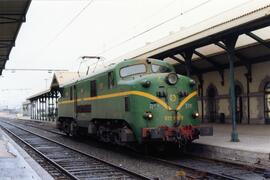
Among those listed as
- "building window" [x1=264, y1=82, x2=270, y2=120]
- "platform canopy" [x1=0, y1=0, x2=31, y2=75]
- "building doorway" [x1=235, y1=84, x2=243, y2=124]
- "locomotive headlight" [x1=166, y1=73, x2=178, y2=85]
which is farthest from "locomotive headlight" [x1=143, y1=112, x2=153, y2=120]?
"building doorway" [x1=235, y1=84, x2=243, y2=124]

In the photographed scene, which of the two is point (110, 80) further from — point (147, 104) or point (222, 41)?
point (222, 41)

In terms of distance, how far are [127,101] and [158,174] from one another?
297cm

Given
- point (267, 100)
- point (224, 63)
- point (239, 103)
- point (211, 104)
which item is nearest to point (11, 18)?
point (224, 63)

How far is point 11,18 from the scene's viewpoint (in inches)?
588

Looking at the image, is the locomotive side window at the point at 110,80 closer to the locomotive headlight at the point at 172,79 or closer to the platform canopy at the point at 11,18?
the locomotive headlight at the point at 172,79

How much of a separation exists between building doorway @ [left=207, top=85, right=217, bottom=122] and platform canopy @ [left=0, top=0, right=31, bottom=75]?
13532mm

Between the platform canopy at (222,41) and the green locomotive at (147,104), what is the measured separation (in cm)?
206

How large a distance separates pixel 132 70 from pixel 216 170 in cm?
450

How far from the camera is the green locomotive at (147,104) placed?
12375 millimetres

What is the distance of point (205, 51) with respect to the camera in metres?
24.0

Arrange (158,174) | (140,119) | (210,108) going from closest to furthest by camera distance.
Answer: (158,174)
(140,119)
(210,108)

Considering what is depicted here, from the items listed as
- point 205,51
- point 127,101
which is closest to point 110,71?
point 127,101

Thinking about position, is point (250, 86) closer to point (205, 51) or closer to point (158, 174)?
point (205, 51)

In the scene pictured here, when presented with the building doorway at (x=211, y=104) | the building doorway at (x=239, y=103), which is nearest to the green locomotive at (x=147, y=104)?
the building doorway at (x=239, y=103)
